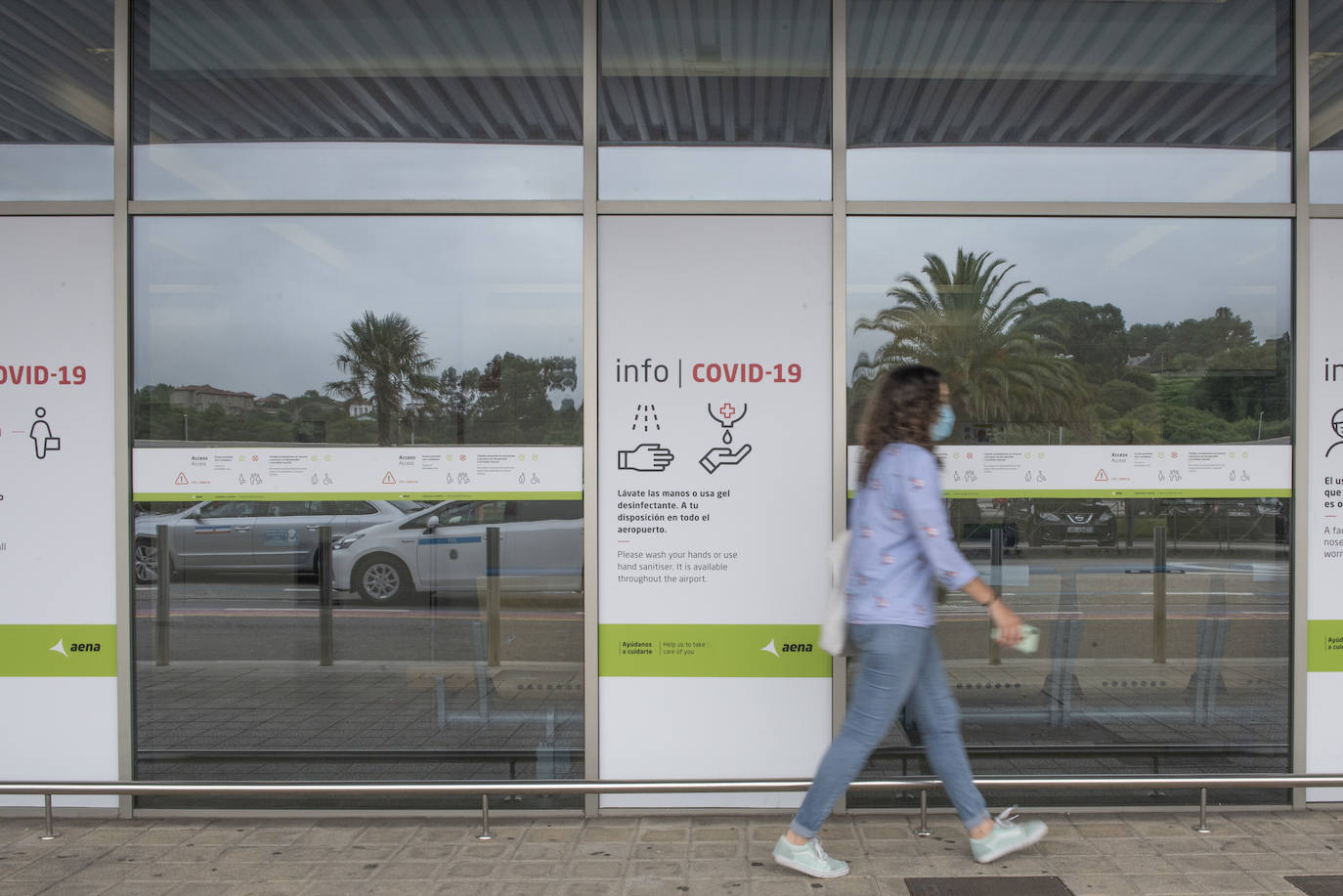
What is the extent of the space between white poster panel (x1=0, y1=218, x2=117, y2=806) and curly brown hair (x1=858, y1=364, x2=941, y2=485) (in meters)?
3.31

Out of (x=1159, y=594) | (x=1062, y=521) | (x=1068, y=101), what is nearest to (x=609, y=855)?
(x=1062, y=521)

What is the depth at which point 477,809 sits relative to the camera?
3898mm

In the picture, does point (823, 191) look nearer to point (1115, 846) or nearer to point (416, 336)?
point (416, 336)

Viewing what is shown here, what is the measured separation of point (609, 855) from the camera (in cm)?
348

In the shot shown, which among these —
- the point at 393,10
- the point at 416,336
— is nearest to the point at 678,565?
the point at 416,336

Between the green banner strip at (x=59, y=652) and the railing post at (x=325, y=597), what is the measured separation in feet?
2.95

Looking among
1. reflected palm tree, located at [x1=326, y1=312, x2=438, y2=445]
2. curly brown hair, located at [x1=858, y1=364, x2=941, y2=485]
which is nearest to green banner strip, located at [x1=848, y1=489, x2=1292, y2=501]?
curly brown hair, located at [x1=858, y1=364, x2=941, y2=485]

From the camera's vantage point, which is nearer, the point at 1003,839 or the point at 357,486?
the point at 1003,839

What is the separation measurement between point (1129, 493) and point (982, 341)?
3.11 ft

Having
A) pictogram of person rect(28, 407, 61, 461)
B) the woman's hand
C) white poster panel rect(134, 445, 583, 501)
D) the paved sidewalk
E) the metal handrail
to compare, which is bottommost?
the paved sidewalk

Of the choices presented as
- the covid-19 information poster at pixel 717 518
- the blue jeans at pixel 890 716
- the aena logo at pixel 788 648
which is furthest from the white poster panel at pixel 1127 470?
the blue jeans at pixel 890 716

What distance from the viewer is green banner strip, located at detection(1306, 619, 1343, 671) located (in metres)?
3.94

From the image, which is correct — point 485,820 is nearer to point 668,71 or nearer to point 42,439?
point 42,439

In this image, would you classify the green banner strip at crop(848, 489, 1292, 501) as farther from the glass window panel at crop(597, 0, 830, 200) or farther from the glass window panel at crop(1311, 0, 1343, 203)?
the glass window panel at crop(597, 0, 830, 200)
